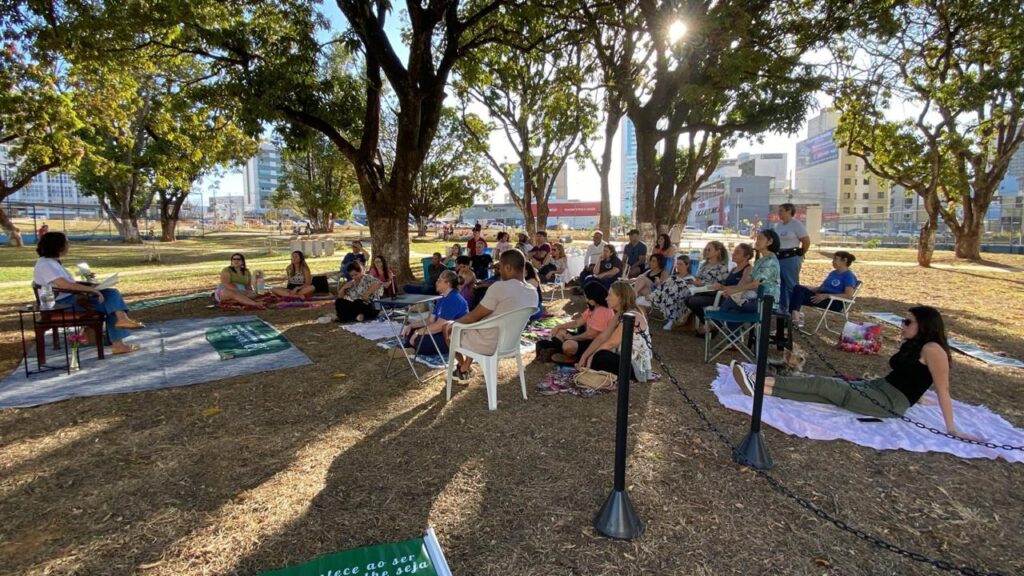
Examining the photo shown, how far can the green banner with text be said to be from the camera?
7.40ft

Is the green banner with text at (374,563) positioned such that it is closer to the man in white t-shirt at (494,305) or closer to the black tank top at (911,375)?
the man in white t-shirt at (494,305)

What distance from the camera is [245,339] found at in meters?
6.55

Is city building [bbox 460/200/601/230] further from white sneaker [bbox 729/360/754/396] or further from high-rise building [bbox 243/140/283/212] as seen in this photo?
high-rise building [bbox 243/140/283/212]

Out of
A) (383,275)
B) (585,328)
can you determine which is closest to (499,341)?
(585,328)

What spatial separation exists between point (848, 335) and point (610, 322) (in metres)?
3.48

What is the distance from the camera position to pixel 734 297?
233 inches

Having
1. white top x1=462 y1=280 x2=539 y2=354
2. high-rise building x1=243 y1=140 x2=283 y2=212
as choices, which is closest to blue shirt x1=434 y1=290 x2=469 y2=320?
white top x1=462 y1=280 x2=539 y2=354

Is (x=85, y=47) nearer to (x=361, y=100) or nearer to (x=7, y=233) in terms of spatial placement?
(x=361, y=100)

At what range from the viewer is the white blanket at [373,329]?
678 cm

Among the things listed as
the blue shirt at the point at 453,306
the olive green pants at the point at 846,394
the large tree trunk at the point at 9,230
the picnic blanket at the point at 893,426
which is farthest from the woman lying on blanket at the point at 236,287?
the large tree trunk at the point at 9,230

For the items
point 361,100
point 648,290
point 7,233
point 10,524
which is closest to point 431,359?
point 10,524

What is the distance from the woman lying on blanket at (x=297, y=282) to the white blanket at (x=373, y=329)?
2348 millimetres

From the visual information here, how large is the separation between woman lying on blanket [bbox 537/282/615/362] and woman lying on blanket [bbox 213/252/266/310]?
5570mm

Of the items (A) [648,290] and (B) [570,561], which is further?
(A) [648,290]
